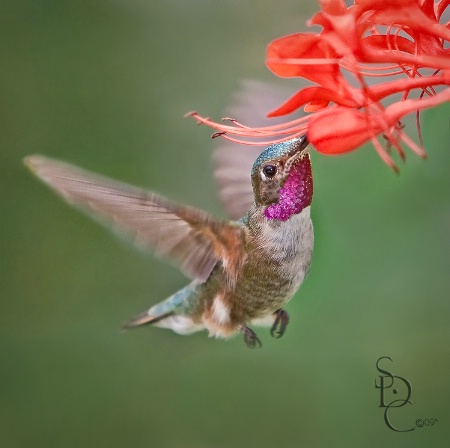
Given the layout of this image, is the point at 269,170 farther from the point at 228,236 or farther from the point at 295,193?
the point at 228,236

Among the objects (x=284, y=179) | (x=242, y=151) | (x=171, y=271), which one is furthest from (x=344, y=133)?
(x=171, y=271)

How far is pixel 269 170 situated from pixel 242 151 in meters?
0.22

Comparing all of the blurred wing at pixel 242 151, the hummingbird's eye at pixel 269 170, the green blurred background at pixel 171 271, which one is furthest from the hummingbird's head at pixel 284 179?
the green blurred background at pixel 171 271

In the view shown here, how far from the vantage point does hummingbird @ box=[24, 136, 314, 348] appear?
97 centimetres

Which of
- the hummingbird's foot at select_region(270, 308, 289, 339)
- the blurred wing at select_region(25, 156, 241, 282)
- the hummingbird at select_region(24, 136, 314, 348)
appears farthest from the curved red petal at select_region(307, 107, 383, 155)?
the hummingbird's foot at select_region(270, 308, 289, 339)

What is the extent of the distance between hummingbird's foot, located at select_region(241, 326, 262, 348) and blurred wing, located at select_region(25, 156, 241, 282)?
0.14 meters

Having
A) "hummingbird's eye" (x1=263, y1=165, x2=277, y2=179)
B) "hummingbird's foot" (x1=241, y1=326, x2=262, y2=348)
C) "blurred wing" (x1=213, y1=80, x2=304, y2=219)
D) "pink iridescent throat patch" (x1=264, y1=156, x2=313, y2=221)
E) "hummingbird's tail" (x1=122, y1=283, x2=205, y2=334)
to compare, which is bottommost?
A: "hummingbird's foot" (x1=241, y1=326, x2=262, y2=348)

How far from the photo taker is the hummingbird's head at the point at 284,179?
938 mm

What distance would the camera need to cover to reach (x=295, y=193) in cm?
99

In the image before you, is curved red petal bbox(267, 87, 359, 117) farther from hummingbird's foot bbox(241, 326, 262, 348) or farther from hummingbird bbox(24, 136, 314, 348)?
hummingbird's foot bbox(241, 326, 262, 348)

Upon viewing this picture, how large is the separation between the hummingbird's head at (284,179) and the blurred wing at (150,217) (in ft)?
0.28

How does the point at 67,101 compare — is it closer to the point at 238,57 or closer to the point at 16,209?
the point at 16,209

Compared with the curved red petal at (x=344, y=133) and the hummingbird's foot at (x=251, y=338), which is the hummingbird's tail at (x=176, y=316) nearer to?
the hummingbird's foot at (x=251, y=338)

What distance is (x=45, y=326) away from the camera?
7.59 feet
